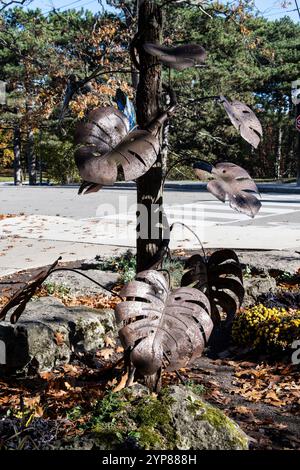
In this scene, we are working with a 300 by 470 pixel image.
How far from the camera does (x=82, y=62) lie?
11250mm

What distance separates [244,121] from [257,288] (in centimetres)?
293

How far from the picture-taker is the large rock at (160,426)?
2.17 metres

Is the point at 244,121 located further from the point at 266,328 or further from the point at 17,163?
the point at 17,163

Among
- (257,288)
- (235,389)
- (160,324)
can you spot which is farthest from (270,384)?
(257,288)

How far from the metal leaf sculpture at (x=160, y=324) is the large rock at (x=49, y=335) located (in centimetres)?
141

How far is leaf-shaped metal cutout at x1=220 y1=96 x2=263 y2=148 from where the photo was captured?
2.40 m

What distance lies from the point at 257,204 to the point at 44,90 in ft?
30.1

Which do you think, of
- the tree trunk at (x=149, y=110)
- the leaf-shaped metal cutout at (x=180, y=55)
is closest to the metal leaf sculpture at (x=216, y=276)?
the tree trunk at (x=149, y=110)

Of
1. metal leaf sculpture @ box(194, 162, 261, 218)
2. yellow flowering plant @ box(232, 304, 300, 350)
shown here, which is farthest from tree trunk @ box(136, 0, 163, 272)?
yellow flowering plant @ box(232, 304, 300, 350)

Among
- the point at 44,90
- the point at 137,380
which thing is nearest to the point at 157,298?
the point at 137,380

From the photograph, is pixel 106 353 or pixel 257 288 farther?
pixel 257 288

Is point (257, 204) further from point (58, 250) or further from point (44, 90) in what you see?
point (44, 90)

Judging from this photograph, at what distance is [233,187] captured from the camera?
90.2 inches

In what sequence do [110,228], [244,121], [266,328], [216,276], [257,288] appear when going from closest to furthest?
[244,121] < [216,276] < [266,328] < [257,288] < [110,228]
